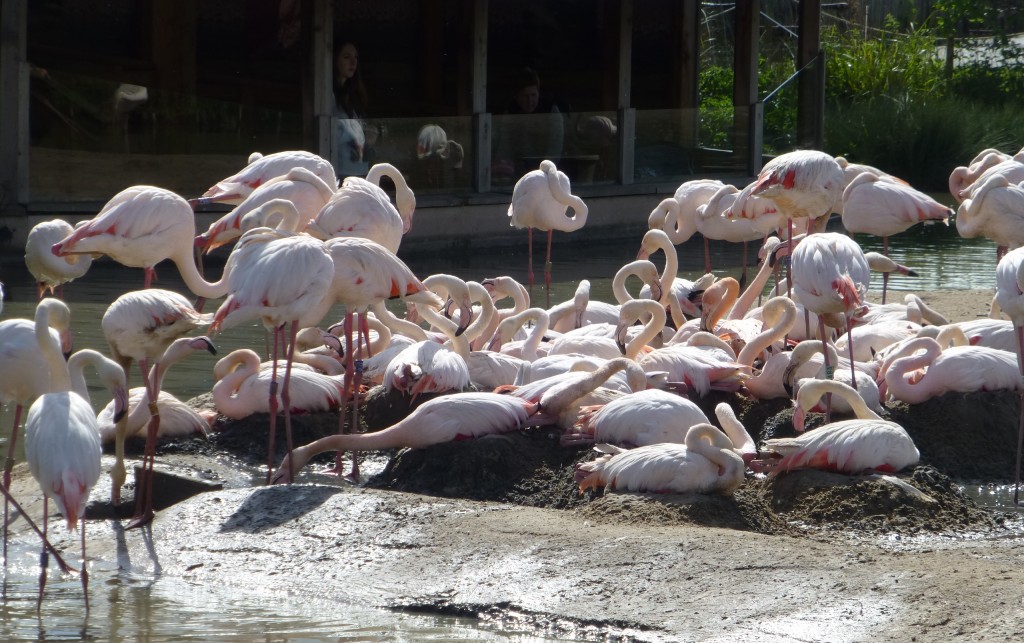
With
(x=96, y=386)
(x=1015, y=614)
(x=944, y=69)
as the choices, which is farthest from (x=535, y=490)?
(x=944, y=69)

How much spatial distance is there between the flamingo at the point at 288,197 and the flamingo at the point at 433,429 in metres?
1.60

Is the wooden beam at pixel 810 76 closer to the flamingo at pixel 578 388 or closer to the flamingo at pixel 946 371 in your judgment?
the flamingo at pixel 946 371

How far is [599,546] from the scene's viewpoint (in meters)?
4.20

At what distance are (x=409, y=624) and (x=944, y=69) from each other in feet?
66.2

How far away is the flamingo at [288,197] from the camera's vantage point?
6620 mm

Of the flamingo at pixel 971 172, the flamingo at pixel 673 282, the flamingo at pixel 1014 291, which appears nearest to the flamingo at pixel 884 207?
the flamingo at pixel 673 282

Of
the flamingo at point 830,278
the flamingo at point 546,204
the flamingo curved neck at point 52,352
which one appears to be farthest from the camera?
the flamingo at point 546,204

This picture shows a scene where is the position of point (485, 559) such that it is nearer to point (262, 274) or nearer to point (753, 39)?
point (262, 274)

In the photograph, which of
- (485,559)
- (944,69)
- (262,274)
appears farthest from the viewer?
(944,69)

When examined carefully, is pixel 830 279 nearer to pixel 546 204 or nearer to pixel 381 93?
pixel 546 204

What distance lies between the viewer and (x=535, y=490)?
Answer: 5.22 m

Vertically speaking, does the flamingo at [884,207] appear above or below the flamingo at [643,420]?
above

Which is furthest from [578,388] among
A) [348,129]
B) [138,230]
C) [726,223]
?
[348,129]

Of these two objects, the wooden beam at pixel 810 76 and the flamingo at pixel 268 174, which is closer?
the flamingo at pixel 268 174
